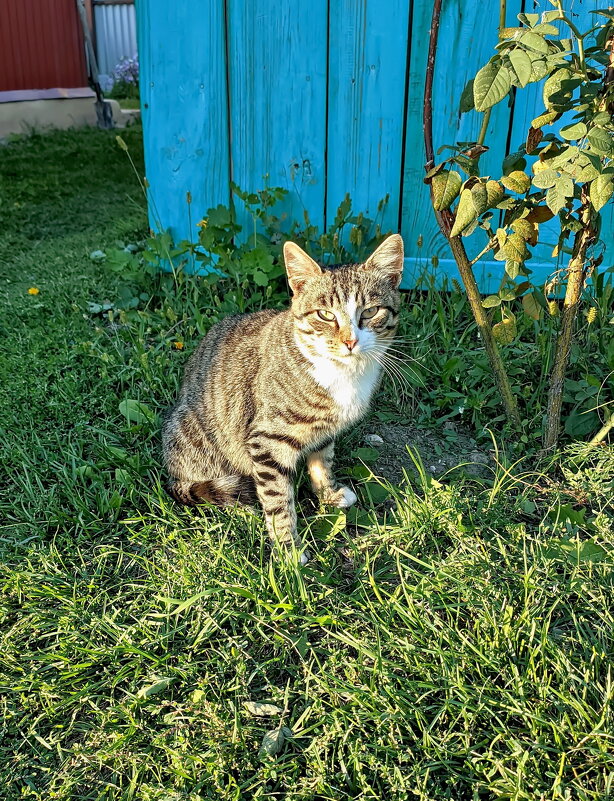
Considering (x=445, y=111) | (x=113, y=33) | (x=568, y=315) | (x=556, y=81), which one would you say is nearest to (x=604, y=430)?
(x=568, y=315)

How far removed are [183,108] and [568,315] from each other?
236 cm

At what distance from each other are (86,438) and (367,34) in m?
2.39

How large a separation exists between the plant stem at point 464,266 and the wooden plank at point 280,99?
1035mm

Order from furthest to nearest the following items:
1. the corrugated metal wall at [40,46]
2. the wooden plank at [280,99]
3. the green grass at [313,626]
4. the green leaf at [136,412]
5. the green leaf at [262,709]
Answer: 1. the corrugated metal wall at [40,46]
2. the wooden plank at [280,99]
3. the green leaf at [136,412]
4. the green leaf at [262,709]
5. the green grass at [313,626]

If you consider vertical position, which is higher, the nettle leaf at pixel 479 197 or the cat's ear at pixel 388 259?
the nettle leaf at pixel 479 197

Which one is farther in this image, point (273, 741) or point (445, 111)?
point (445, 111)

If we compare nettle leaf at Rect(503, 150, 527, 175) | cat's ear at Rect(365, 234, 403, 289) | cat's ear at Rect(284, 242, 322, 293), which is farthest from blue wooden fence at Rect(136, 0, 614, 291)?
nettle leaf at Rect(503, 150, 527, 175)

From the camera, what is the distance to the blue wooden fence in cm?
350

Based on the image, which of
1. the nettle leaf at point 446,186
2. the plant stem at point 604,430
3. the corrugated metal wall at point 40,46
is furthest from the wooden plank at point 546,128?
the corrugated metal wall at point 40,46

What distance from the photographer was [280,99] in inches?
147

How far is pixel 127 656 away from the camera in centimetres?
214

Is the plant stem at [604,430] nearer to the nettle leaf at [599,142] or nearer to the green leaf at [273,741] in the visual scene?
the nettle leaf at [599,142]

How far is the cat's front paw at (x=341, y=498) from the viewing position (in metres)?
2.79

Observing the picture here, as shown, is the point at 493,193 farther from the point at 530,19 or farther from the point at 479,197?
the point at 530,19
